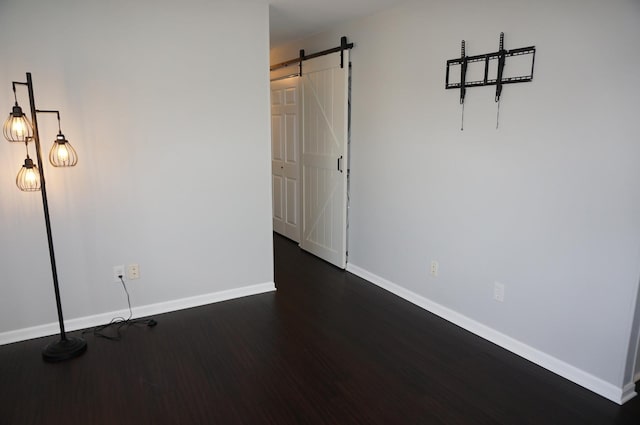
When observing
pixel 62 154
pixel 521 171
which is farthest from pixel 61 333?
pixel 521 171

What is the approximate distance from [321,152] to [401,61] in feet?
4.67

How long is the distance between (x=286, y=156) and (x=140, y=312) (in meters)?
2.83

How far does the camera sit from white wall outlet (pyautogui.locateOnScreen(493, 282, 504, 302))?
9.37ft

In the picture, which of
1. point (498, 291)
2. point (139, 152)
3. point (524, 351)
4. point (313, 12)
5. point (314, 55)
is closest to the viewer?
point (524, 351)

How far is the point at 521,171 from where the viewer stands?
8.65ft

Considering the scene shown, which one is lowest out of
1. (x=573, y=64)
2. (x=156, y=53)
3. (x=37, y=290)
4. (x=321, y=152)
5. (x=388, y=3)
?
(x=37, y=290)

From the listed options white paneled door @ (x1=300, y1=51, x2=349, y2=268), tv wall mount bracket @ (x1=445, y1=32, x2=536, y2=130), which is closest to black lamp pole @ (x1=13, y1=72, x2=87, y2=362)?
white paneled door @ (x1=300, y1=51, x2=349, y2=268)

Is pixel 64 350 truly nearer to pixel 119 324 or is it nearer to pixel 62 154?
pixel 119 324

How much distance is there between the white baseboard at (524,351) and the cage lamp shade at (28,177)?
292 centimetres

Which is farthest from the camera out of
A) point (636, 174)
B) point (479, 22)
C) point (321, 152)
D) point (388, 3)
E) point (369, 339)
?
point (321, 152)

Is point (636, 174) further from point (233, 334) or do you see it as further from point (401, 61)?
point (233, 334)

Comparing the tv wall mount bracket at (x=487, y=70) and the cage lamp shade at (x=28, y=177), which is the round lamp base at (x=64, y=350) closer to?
the cage lamp shade at (x=28, y=177)

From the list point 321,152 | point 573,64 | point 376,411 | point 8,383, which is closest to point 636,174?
point 573,64

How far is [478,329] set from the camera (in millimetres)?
3043
